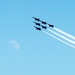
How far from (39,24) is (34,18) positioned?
5499 millimetres

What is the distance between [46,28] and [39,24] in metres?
5.52

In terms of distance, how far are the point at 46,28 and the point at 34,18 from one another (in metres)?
10.9

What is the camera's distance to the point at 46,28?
159875 mm

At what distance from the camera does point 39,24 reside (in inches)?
6403

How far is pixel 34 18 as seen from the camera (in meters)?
165
